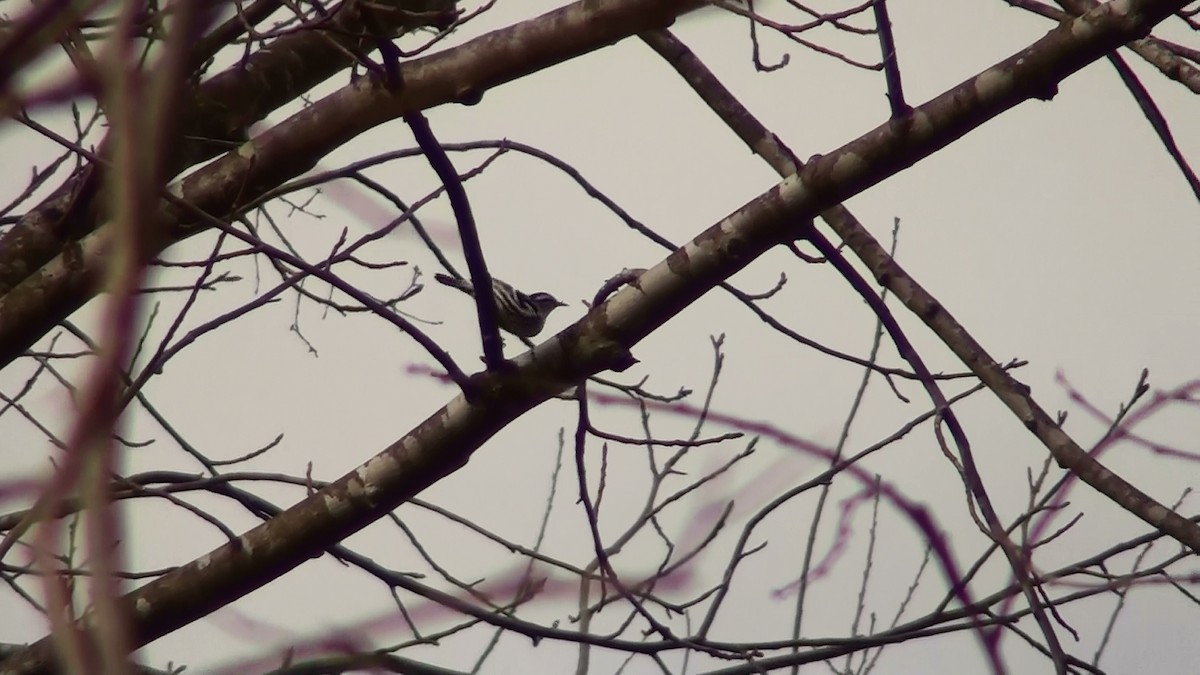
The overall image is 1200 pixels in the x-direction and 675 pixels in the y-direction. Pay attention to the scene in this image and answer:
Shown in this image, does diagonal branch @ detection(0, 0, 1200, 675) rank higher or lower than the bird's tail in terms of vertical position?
lower

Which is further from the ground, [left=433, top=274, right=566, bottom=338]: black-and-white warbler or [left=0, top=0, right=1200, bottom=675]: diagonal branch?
[left=433, top=274, right=566, bottom=338]: black-and-white warbler

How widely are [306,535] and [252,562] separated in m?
0.12

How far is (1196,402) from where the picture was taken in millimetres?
2357

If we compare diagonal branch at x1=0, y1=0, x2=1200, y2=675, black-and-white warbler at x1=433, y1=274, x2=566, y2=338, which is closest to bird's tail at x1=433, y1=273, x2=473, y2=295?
black-and-white warbler at x1=433, y1=274, x2=566, y2=338

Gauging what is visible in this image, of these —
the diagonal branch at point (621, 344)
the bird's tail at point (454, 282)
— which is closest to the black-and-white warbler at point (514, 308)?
the bird's tail at point (454, 282)

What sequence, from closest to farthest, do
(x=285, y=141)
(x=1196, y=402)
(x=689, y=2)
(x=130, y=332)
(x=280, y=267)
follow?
(x=130, y=332) → (x=689, y=2) → (x=1196, y=402) → (x=285, y=141) → (x=280, y=267)

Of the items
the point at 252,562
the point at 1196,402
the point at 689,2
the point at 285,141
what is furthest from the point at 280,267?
the point at 689,2

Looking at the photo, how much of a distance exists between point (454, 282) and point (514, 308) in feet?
1.20

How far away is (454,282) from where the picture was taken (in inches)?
144

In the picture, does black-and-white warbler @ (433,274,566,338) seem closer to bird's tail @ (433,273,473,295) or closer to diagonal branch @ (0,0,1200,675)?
bird's tail @ (433,273,473,295)

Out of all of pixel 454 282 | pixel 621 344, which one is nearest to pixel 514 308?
pixel 454 282

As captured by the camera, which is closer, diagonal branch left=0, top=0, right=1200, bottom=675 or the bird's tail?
diagonal branch left=0, top=0, right=1200, bottom=675

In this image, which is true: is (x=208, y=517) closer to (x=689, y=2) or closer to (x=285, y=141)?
(x=285, y=141)

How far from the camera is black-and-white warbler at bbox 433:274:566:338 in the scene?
12.2 feet
